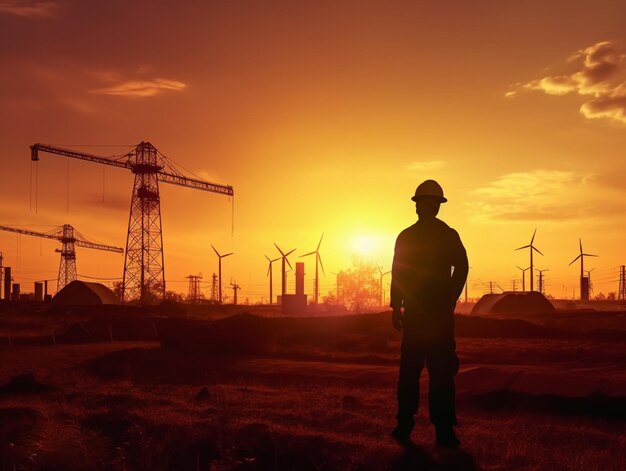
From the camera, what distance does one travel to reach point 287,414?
12609 millimetres

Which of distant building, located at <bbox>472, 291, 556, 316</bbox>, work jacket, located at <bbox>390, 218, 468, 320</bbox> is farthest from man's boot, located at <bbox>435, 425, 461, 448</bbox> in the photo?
distant building, located at <bbox>472, 291, 556, 316</bbox>

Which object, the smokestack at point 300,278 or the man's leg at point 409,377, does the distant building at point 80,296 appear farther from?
the man's leg at point 409,377

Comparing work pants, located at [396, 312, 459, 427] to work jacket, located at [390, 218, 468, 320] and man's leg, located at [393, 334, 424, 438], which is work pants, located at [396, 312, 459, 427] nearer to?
man's leg, located at [393, 334, 424, 438]

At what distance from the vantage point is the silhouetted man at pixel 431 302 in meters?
8.54

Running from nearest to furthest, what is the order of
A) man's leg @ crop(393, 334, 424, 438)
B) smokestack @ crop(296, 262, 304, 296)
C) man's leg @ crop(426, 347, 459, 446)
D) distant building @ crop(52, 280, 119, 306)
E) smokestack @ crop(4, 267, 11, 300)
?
1. man's leg @ crop(426, 347, 459, 446)
2. man's leg @ crop(393, 334, 424, 438)
3. smokestack @ crop(296, 262, 304, 296)
4. distant building @ crop(52, 280, 119, 306)
5. smokestack @ crop(4, 267, 11, 300)

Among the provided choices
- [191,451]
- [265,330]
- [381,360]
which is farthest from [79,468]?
[265,330]

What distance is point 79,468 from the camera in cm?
840

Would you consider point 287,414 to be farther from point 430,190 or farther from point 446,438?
point 430,190

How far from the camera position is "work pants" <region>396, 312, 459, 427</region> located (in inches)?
336

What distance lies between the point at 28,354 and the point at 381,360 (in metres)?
15.1

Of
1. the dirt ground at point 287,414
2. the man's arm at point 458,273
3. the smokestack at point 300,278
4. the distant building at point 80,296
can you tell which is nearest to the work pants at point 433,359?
the man's arm at point 458,273

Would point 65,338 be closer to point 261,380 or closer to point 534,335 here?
point 261,380

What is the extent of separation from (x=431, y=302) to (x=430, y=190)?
1.44 m

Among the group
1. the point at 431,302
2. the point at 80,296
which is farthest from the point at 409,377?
the point at 80,296
